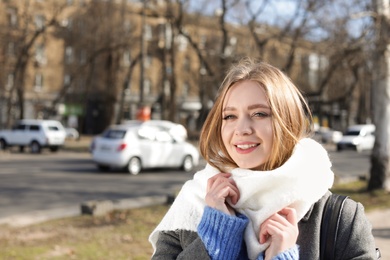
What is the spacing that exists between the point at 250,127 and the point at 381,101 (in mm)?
10588

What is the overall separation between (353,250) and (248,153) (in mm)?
460

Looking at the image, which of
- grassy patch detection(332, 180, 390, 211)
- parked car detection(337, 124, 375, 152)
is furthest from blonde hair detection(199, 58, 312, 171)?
parked car detection(337, 124, 375, 152)

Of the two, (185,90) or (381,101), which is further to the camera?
(185,90)

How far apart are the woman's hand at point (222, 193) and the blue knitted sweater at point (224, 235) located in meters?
0.02

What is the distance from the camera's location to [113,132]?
1797 centimetres

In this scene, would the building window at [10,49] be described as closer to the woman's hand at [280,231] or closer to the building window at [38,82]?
the building window at [38,82]

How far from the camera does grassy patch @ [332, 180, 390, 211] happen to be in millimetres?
10251

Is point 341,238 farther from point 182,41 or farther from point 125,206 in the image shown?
point 182,41

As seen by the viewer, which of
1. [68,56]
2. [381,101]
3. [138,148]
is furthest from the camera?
[68,56]

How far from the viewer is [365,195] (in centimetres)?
1152

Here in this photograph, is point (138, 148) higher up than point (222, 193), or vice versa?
point (222, 193)

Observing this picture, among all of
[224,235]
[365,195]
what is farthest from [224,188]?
[365,195]

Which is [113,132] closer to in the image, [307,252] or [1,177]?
[1,177]

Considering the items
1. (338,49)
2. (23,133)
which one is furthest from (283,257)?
(23,133)
